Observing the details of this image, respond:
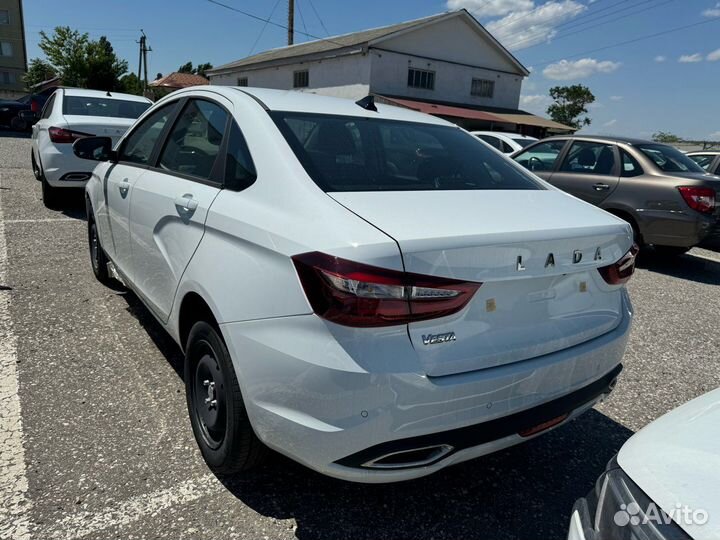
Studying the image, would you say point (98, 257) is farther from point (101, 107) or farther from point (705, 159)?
point (705, 159)

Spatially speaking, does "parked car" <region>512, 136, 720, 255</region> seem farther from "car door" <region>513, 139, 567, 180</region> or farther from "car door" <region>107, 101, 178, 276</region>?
"car door" <region>107, 101, 178, 276</region>

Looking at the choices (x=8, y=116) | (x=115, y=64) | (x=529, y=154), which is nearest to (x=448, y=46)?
(x=8, y=116)

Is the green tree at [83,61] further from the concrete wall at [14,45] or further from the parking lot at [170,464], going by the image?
the parking lot at [170,464]

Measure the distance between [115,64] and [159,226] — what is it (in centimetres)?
4783

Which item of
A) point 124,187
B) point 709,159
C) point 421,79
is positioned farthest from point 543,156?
point 421,79

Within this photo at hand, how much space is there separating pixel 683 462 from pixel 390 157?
1.79 meters

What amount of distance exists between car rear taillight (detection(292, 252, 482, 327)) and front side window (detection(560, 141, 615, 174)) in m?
6.19

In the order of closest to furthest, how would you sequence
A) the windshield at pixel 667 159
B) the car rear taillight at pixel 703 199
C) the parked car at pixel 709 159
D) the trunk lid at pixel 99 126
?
the car rear taillight at pixel 703 199 < the windshield at pixel 667 159 < the trunk lid at pixel 99 126 < the parked car at pixel 709 159

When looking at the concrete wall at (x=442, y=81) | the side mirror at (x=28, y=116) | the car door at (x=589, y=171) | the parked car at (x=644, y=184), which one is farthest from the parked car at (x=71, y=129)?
the concrete wall at (x=442, y=81)

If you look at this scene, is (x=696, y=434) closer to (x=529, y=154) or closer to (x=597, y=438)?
(x=597, y=438)

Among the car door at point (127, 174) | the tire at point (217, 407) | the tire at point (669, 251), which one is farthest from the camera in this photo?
the tire at point (669, 251)

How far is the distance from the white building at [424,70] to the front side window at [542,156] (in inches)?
668

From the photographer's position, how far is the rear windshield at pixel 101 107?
25.4 feet

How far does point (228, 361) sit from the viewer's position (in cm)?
208
